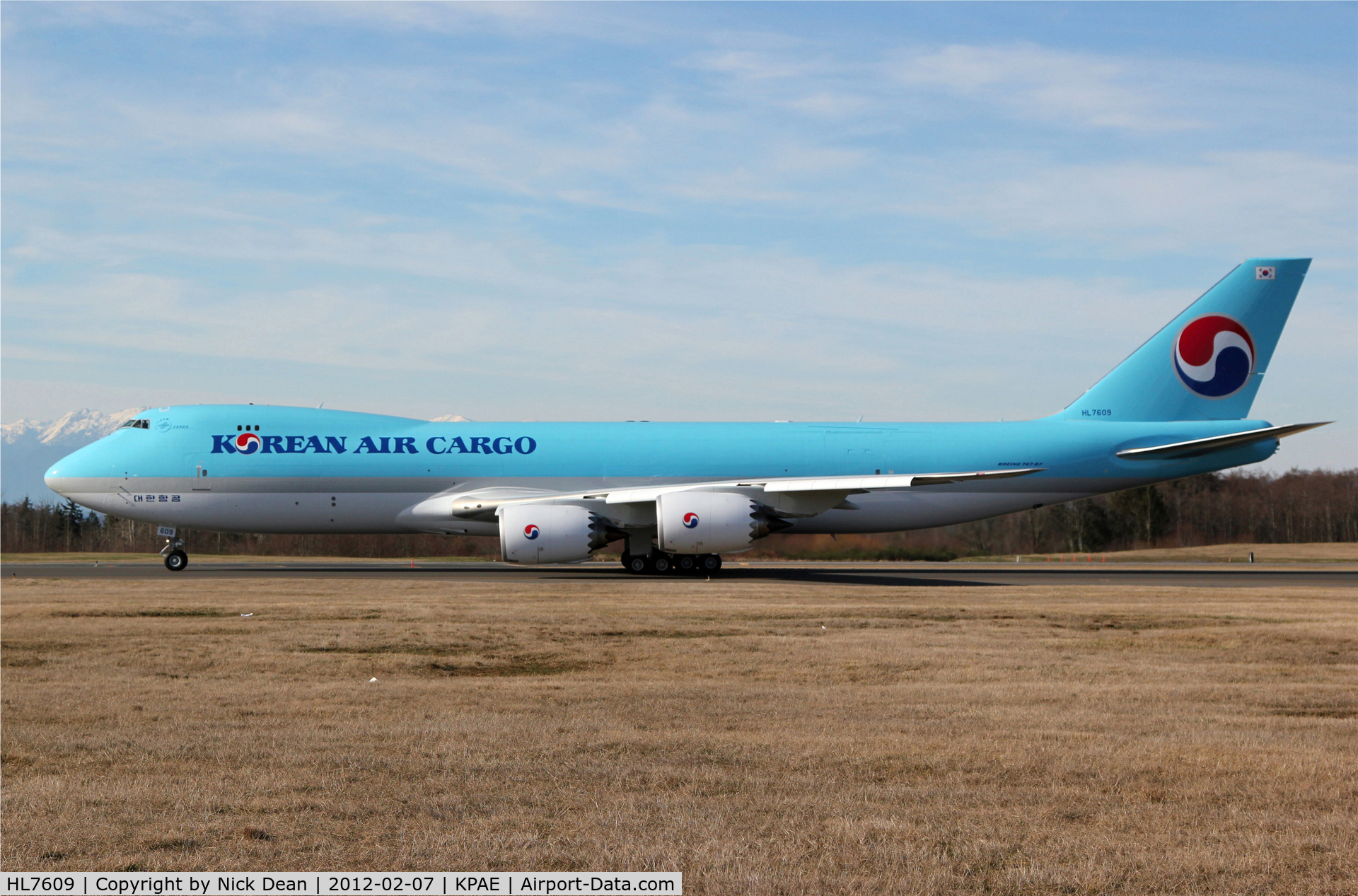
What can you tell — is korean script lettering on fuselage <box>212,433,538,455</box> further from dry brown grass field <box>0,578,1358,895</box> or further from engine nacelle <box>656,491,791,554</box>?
dry brown grass field <box>0,578,1358,895</box>

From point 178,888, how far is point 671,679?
23.5ft

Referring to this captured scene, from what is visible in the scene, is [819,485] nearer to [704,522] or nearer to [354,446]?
[704,522]

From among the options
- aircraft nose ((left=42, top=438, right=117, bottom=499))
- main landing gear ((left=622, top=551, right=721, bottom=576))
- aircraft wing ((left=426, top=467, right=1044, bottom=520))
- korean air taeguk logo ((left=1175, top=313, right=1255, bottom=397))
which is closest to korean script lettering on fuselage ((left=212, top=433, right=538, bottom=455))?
aircraft wing ((left=426, top=467, right=1044, bottom=520))

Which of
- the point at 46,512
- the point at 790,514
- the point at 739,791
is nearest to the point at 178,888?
the point at 739,791

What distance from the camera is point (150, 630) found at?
15.3m

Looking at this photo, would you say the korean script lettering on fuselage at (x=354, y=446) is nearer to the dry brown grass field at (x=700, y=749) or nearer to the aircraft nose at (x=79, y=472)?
the aircraft nose at (x=79, y=472)

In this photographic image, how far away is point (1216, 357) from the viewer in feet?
113

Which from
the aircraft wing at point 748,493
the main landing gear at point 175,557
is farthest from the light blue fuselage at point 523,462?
the main landing gear at point 175,557

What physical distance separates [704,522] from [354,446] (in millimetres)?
10426

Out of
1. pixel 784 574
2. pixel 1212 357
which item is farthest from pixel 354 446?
pixel 1212 357

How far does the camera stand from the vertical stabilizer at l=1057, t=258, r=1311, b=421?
3450 cm

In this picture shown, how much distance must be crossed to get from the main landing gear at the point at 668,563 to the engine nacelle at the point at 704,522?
1550 mm

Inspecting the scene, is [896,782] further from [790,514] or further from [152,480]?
[152,480]
